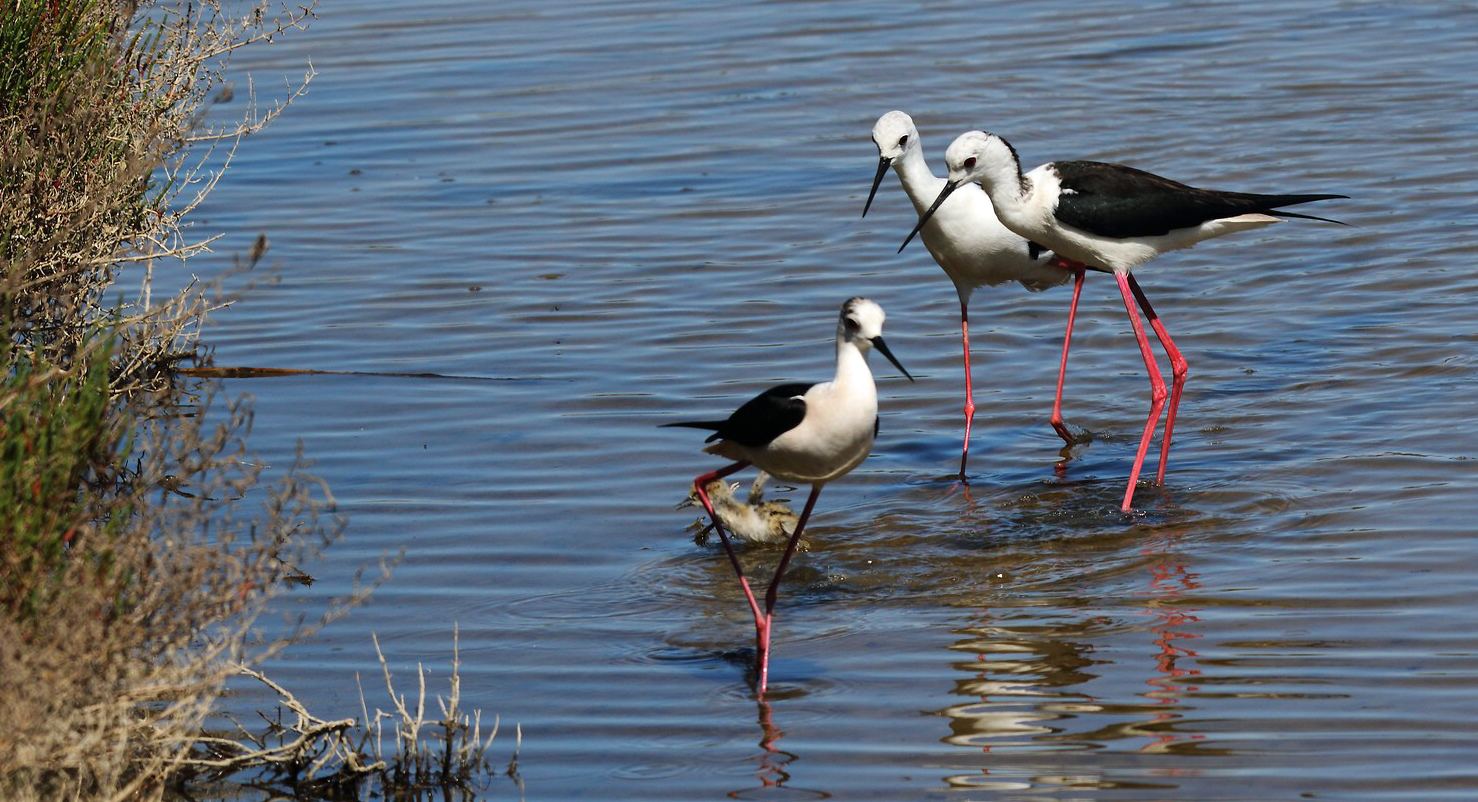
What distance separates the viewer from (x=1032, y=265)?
7.86 meters

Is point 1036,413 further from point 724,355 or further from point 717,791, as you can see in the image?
point 717,791

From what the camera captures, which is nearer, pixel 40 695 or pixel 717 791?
pixel 40 695

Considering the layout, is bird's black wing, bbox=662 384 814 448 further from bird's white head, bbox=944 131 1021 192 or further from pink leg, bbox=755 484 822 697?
bird's white head, bbox=944 131 1021 192

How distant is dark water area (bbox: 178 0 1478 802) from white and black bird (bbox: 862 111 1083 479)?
1.56 ft

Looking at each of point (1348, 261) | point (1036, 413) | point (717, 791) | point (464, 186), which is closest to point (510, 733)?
point (717, 791)

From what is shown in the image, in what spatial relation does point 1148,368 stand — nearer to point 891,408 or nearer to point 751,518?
point 891,408

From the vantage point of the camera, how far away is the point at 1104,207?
7.18m

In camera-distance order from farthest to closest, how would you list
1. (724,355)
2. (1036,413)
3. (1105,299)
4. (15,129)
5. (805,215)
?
(805,215), (1105,299), (724,355), (1036,413), (15,129)

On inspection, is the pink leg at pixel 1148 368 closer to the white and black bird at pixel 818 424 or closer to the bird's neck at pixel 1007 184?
the bird's neck at pixel 1007 184

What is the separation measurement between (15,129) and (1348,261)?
20.7 feet

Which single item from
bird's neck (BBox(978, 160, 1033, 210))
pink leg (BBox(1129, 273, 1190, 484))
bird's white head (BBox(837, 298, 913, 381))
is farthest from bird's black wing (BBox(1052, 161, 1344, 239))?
bird's white head (BBox(837, 298, 913, 381))

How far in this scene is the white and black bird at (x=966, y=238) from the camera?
7738 mm

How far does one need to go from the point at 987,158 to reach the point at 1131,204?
1.90ft

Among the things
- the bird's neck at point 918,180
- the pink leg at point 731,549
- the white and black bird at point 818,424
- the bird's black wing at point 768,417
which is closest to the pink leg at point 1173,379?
the bird's neck at point 918,180
